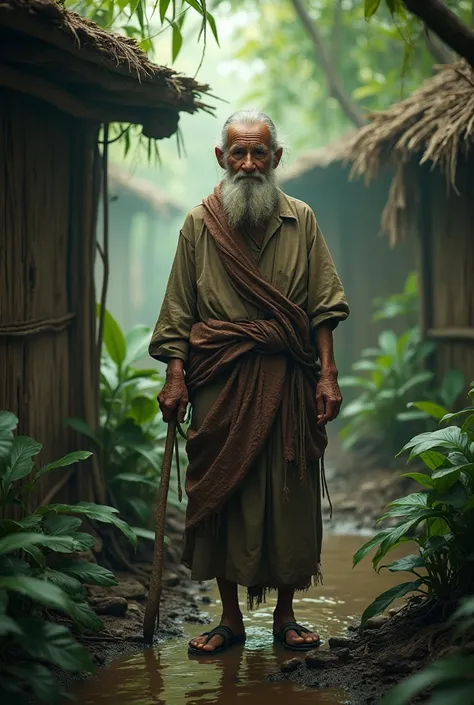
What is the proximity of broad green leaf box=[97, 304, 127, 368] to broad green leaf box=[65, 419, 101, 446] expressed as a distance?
0.97 metres

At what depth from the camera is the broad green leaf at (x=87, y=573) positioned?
12.9 feet

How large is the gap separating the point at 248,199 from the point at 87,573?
1755 millimetres

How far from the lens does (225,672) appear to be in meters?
3.85

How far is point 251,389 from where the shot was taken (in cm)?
416

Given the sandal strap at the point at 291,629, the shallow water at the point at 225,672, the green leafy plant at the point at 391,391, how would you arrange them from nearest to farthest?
the shallow water at the point at 225,672 < the sandal strap at the point at 291,629 < the green leafy plant at the point at 391,391

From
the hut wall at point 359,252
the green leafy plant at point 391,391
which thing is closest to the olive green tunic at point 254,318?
the green leafy plant at point 391,391

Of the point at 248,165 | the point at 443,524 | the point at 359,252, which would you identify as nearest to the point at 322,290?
the point at 248,165

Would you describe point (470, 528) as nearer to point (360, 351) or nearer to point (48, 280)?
point (48, 280)

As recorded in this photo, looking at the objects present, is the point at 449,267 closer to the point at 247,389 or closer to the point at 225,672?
the point at 247,389

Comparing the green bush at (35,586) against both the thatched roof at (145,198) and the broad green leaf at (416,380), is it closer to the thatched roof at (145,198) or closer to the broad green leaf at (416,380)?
the broad green leaf at (416,380)

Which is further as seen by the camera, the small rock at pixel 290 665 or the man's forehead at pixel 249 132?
the man's forehead at pixel 249 132

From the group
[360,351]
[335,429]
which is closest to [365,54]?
[360,351]

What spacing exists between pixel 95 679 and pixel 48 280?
2.14 meters

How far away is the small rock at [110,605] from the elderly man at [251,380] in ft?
1.45
